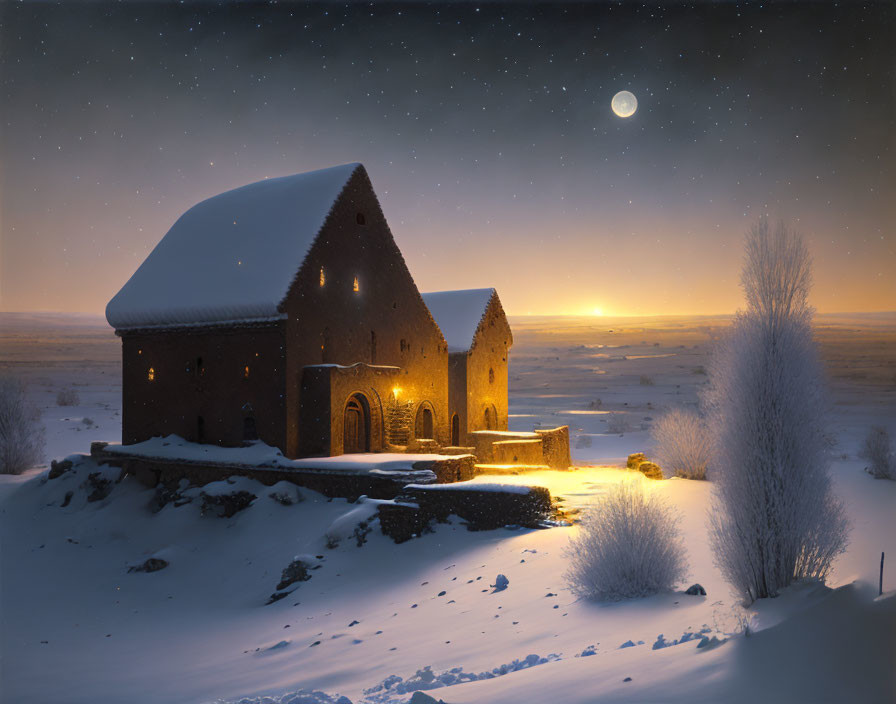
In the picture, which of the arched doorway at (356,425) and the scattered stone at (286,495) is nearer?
the scattered stone at (286,495)

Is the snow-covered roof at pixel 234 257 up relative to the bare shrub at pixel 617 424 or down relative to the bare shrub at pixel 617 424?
up

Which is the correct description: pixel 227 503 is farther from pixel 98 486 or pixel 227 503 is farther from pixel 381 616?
pixel 381 616

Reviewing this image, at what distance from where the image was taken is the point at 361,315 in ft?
80.1

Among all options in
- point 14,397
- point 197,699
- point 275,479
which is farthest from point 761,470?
point 14,397

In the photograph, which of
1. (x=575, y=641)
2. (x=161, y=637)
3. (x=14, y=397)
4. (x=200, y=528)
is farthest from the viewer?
(x=14, y=397)

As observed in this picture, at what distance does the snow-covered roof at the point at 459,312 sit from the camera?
107 ft

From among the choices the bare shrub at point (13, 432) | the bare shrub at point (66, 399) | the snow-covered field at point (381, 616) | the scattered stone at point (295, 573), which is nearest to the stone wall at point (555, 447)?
the snow-covered field at point (381, 616)

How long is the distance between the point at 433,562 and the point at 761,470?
25.6 ft

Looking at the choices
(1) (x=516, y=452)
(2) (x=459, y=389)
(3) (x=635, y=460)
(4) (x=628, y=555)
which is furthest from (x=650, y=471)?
(4) (x=628, y=555)

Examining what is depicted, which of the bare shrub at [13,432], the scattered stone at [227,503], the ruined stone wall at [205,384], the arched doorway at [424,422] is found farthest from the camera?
the bare shrub at [13,432]

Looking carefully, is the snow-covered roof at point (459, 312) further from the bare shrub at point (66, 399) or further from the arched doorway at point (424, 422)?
the bare shrub at point (66, 399)

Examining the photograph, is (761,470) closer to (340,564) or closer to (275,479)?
(340,564)

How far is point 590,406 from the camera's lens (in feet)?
221

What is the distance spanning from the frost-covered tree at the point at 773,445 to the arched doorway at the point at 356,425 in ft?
52.9
